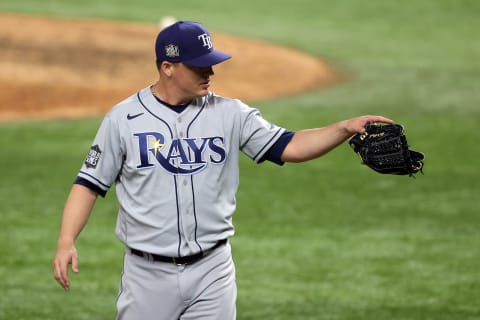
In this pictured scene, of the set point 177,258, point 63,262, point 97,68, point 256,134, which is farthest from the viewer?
point 97,68

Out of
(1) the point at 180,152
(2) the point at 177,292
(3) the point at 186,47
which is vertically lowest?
(2) the point at 177,292

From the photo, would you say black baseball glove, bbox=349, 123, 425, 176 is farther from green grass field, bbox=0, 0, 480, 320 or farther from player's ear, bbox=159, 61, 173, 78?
green grass field, bbox=0, 0, 480, 320

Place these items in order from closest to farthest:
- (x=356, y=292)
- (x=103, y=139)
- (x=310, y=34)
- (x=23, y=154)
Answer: (x=103, y=139), (x=356, y=292), (x=23, y=154), (x=310, y=34)

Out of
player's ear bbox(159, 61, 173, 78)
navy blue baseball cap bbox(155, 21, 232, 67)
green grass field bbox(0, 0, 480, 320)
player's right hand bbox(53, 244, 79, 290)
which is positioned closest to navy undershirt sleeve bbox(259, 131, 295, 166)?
navy blue baseball cap bbox(155, 21, 232, 67)

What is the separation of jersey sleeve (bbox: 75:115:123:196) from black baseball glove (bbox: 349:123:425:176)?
990mm

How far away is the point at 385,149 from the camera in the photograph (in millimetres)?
4504

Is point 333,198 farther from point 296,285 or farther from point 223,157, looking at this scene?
point 223,157

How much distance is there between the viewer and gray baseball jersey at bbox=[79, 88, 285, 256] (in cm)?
452

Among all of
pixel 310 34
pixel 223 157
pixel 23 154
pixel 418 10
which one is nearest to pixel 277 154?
pixel 223 157

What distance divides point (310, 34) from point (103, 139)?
52.6ft

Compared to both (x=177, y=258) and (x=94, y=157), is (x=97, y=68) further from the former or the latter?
(x=177, y=258)

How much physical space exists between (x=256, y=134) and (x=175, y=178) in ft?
1.37

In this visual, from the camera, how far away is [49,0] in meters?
23.4

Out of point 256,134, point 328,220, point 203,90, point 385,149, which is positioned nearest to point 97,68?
point 328,220
